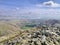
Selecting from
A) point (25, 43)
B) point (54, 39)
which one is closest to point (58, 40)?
point (54, 39)

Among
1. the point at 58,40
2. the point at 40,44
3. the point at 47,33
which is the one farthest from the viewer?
the point at 47,33

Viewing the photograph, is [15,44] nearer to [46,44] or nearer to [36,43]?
[36,43]

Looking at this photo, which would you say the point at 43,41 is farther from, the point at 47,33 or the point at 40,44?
the point at 47,33

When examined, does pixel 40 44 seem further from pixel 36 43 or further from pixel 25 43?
pixel 25 43

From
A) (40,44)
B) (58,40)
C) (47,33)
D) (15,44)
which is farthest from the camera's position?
(47,33)

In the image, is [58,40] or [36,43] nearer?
[36,43]

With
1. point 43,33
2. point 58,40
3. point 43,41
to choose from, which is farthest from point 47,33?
point 43,41

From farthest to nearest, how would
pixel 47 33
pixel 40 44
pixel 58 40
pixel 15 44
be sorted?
1. pixel 47 33
2. pixel 58 40
3. pixel 15 44
4. pixel 40 44

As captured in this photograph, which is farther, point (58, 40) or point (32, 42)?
point (58, 40)
